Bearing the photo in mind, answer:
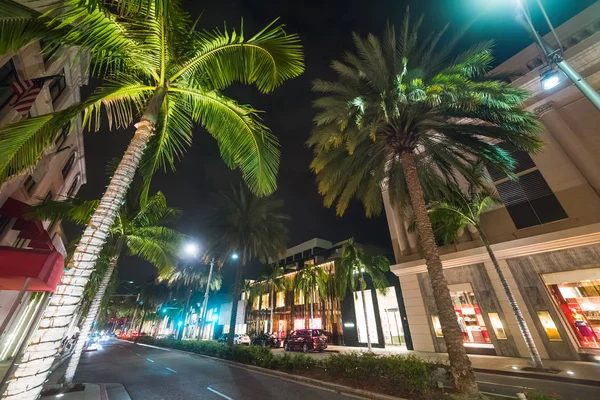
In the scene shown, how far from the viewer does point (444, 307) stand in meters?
7.10

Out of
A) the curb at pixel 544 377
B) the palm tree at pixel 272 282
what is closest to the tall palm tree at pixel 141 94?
the curb at pixel 544 377

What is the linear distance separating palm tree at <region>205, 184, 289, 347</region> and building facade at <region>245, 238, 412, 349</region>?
9.05 meters

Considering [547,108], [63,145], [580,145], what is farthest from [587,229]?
[63,145]

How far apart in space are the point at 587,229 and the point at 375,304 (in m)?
18.5

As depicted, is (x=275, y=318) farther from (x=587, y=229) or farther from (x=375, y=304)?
(x=587, y=229)

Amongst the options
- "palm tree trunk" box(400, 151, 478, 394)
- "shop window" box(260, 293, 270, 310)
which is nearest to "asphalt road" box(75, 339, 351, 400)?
"palm tree trunk" box(400, 151, 478, 394)

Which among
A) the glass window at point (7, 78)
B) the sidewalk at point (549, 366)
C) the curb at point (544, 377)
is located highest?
the glass window at point (7, 78)

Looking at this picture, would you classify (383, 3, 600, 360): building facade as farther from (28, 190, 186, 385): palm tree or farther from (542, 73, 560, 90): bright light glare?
(28, 190, 186, 385): palm tree

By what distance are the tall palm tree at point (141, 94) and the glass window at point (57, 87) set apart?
11.1 m

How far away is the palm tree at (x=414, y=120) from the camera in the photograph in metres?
7.96

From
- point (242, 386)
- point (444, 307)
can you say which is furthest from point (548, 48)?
point (242, 386)

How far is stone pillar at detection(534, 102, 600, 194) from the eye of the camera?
43.1 feet

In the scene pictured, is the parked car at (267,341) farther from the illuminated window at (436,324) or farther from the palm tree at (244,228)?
the illuminated window at (436,324)

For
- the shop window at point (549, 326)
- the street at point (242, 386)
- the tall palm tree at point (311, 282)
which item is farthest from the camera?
the tall palm tree at point (311, 282)
